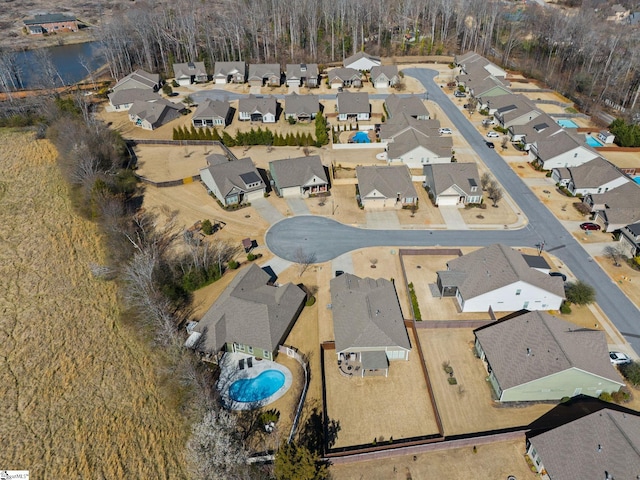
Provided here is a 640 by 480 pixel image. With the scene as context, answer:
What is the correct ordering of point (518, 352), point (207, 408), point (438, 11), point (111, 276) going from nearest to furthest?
point (207, 408) < point (518, 352) < point (111, 276) < point (438, 11)

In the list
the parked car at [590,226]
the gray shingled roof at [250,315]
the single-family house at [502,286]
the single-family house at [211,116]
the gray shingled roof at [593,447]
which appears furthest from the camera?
the single-family house at [211,116]

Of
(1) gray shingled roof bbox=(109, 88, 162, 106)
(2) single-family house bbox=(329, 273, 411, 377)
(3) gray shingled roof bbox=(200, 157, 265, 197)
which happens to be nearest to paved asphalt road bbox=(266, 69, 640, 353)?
(3) gray shingled roof bbox=(200, 157, 265, 197)

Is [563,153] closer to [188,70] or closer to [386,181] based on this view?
[386,181]

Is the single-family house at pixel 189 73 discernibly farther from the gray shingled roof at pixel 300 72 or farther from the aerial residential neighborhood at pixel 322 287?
the gray shingled roof at pixel 300 72

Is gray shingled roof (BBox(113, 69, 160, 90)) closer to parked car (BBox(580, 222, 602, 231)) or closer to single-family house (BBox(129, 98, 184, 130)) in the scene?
single-family house (BBox(129, 98, 184, 130))

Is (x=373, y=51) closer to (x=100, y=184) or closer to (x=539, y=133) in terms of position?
(x=539, y=133)

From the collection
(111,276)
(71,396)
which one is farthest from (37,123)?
(71,396)

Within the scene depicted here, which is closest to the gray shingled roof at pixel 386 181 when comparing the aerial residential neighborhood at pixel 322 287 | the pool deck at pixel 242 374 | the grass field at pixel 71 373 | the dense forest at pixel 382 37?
the aerial residential neighborhood at pixel 322 287

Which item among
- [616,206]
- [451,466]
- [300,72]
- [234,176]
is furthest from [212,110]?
[451,466]
